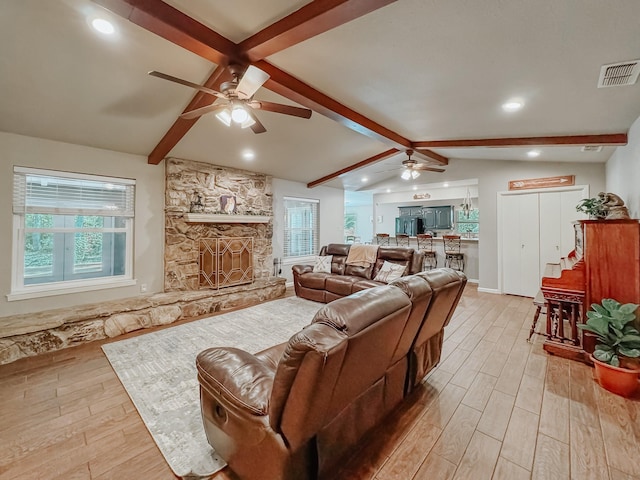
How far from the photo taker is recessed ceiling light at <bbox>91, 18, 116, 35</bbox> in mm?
2020

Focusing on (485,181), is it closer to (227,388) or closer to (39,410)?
(227,388)

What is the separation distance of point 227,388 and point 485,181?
20.6 ft

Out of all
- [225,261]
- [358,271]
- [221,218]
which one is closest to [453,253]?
[358,271]

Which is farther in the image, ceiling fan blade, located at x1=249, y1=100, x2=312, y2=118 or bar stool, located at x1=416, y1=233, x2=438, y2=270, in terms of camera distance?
bar stool, located at x1=416, y1=233, x2=438, y2=270

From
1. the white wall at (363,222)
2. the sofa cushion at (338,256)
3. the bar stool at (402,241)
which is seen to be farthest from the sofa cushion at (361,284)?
the white wall at (363,222)

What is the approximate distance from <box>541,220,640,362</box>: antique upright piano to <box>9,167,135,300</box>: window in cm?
568

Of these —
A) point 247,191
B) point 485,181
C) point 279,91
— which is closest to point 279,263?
point 247,191

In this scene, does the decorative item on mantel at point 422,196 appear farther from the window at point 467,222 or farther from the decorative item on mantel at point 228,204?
the decorative item on mantel at point 228,204

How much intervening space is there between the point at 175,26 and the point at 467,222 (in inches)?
327

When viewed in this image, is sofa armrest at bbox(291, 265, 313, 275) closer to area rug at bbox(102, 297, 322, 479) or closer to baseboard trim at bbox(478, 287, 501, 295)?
area rug at bbox(102, 297, 322, 479)

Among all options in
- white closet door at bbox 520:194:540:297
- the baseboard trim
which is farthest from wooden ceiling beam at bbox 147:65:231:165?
the baseboard trim

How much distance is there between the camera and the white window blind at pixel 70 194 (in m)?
3.41

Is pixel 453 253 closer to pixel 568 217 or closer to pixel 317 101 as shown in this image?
pixel 568 217

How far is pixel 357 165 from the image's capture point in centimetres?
607
